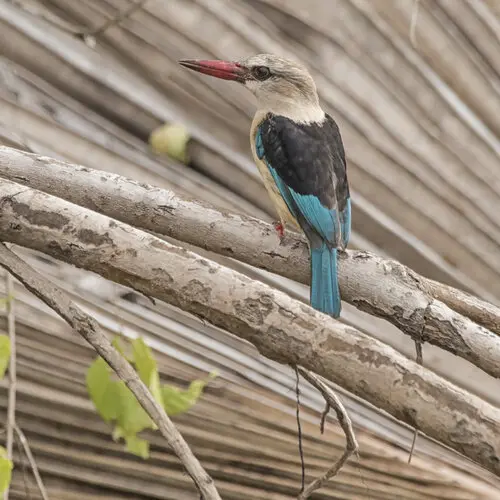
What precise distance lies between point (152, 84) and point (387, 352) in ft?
6.31

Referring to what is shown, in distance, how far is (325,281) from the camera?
1.59 metres

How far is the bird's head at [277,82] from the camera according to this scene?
229 centimetres

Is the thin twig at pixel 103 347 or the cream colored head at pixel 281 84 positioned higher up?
the cream colored head at pixel 281 84

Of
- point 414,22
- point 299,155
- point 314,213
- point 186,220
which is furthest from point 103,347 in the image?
point 414,22

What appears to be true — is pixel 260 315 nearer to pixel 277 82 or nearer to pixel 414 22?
pixel 277 82

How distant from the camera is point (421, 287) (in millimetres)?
1353

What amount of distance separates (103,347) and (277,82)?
1333 millimetres

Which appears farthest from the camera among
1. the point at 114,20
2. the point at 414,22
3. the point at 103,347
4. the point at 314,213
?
the point at 414,22

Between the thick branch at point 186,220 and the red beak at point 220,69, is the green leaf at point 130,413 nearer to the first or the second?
the thick branch at point 186,220

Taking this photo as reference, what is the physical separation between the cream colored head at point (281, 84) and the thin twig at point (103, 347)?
1235mm

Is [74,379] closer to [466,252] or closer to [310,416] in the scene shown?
[310,416]

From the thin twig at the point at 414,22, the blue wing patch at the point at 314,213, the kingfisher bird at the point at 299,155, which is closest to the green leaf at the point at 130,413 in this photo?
the kingfisher bird at the point at 299,155

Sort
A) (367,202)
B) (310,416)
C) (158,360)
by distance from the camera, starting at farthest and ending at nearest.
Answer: (367,202), (310,416), (158,360)

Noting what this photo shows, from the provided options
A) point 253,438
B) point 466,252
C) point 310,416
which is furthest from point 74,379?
point 466,252
